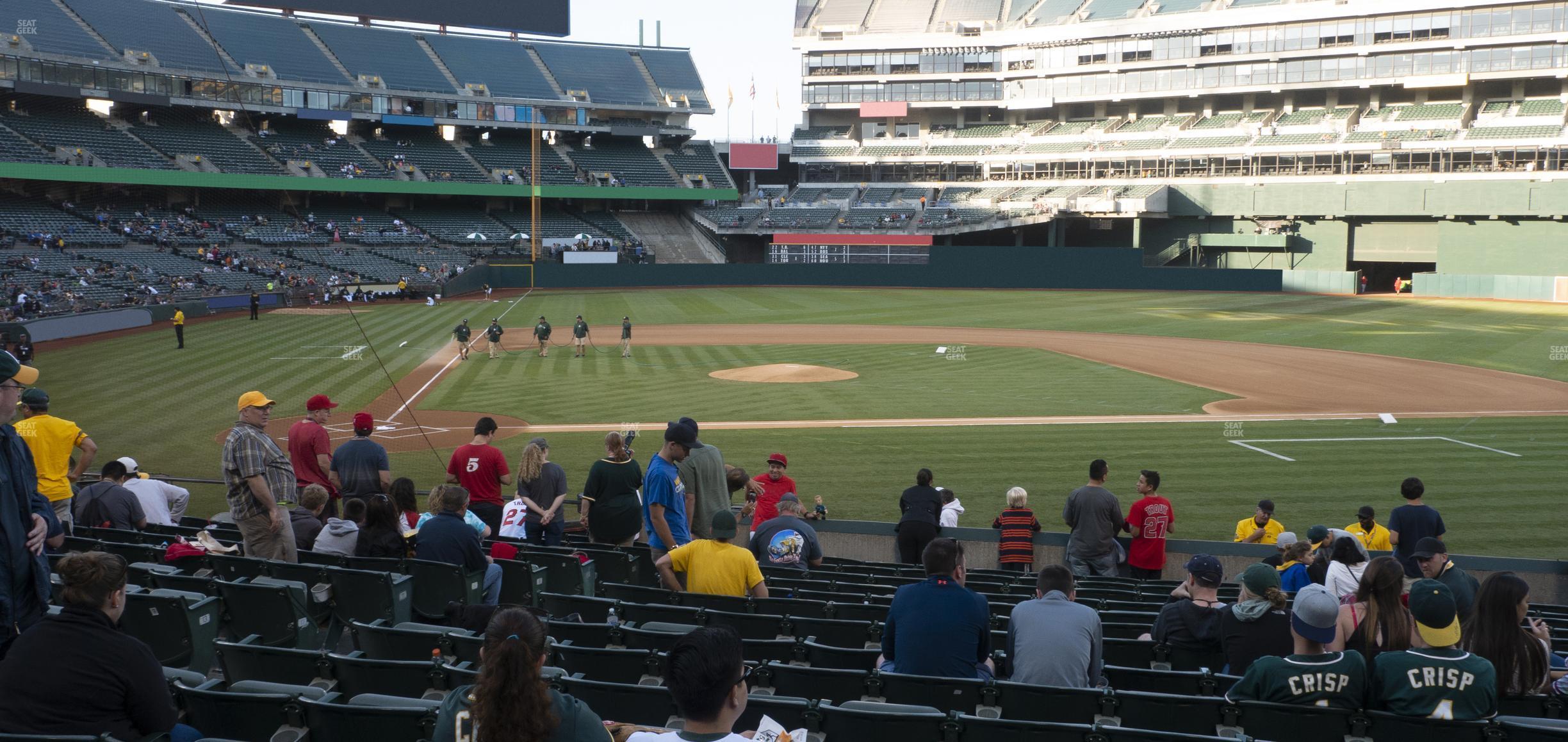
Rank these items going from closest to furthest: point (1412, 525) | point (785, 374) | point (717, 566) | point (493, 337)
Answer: point (717, 566) < point (1412, 525) < point (785, 374) < point (493, 337)

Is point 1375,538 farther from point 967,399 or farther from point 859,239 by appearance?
point 859,239

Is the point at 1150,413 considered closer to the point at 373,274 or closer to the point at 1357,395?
the point at 1357,395

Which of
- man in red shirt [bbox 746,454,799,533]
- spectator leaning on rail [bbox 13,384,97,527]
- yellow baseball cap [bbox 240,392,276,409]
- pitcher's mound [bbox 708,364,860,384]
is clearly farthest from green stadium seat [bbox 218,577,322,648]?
pitcher's mound [bbox 708,364,860,384]

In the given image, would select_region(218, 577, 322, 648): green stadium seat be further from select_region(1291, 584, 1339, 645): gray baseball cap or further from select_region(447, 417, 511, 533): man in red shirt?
select_region(1291, 584, 1339, 645): gray baseball cap

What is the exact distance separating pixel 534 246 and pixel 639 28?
1930 inches

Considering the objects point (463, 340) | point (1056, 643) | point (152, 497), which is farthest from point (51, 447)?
point (463, 340)

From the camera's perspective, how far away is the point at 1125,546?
1353cm

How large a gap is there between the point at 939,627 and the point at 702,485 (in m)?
4.58

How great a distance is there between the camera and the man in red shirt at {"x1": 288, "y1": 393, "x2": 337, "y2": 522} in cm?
1149

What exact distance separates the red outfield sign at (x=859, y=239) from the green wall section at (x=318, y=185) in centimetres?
1050

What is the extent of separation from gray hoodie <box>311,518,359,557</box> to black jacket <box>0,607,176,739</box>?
15.0ft

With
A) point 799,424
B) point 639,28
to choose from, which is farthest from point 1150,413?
point 639,28

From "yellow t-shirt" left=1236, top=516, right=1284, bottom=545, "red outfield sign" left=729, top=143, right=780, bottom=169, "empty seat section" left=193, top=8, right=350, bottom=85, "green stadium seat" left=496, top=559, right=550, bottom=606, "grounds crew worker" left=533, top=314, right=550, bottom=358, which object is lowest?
"yellow t-shirt" left=1236, top=516, right=1284, bottom=545

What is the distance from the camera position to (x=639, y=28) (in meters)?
113
